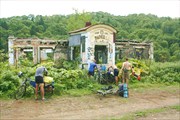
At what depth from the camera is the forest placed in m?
44.2

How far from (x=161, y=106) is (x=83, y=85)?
469cm

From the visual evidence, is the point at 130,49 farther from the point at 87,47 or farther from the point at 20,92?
the point at 20,92

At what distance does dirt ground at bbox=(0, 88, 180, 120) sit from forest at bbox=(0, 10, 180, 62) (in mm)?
27658

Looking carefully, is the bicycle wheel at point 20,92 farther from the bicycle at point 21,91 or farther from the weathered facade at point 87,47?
the weathered facade at point 87,47

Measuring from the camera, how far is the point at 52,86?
43.4ft

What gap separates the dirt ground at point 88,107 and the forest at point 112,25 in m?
27.7

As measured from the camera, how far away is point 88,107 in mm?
11945

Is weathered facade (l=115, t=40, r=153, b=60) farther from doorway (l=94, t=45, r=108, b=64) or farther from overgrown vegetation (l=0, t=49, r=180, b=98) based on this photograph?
overgrown vegetation (l=0, t=49, r=180, b=98)

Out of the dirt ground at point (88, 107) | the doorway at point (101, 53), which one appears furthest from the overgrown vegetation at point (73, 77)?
the doorway at point (101, 53)

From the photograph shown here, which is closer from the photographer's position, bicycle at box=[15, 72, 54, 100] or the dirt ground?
the dirt ground

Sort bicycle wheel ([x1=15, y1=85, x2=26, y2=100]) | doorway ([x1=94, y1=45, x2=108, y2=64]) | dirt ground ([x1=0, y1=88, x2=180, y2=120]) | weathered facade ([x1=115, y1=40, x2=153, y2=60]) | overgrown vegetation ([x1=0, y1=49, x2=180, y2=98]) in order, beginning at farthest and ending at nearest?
1. weathered facade ([x1=115, y1=40, x2=153, y2=60])
2. doorway ([x1=94, y1=45, x2=108, y2=64])
3. overgrown vegetation ([x1=0, y1=49, x2=180, y2=98])
4. bicycle wheel ([x1=15, y1=85, x2=26, y2=100])
5. dirt ground ([x1=0, y1=88, x2=180, y2=120])

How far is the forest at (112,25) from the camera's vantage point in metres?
44.2

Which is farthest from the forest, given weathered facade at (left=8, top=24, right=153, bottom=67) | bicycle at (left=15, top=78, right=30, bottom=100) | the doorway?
bicycle at (left=15, top=78, right=30, bottom=100)

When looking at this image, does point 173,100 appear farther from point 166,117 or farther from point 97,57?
point 97,57
